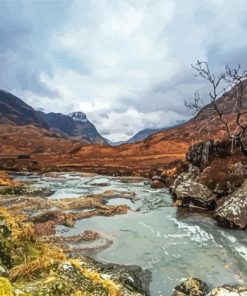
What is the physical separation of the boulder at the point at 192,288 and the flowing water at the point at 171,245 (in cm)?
70

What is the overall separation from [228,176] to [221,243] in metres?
12.6

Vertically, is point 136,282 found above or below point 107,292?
below

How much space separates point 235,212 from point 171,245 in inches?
291

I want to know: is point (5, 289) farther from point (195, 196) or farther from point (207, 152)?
point (207, 152)

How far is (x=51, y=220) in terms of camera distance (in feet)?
96.5

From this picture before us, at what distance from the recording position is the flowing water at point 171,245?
17984 millimetres

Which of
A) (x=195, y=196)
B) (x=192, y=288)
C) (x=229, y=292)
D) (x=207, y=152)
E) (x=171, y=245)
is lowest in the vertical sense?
(x=171, y=245)

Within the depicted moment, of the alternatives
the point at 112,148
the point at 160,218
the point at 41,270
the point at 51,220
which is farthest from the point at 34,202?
the point at 112,148

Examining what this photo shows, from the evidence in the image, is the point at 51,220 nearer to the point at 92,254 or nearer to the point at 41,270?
the point at 92,254

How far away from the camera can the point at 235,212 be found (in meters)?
27.7

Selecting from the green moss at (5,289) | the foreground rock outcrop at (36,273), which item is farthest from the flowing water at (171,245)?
the green moss at (5,289)

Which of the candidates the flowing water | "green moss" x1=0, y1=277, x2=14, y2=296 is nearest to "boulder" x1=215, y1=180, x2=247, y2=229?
the flowing water

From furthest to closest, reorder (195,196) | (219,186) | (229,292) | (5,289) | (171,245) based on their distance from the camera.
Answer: (195,196), (219,186), (171,245), (229,292), (5,289)

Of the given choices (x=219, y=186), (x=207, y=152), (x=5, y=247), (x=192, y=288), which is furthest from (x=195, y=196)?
(x=5, y=247)
